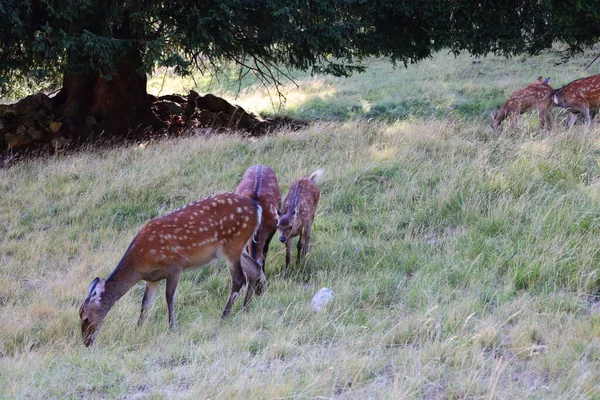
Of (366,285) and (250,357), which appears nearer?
(250,357)

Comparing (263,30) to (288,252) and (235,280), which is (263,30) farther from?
(235,280)

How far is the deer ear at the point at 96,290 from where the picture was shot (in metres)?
6.74

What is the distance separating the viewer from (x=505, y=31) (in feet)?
48.0

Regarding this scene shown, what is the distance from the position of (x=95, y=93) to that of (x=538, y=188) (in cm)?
1078

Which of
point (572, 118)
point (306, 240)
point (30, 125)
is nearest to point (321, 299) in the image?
point (306, 240)

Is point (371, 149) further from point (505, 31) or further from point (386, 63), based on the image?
point (386, 63)

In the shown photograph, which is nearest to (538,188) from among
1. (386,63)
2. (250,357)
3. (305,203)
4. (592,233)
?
(592,233)

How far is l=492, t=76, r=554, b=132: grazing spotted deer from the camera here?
40.1ft

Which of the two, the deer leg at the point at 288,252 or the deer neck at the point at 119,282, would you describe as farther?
the deer leg at the point at 288,252

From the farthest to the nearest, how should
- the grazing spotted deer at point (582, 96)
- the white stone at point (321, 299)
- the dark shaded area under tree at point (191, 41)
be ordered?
1. the dark shaded area under tree at point (191, 41)
2. the grazing spotted deer at point (582, 96)
3. the white stone at point (321, 299)


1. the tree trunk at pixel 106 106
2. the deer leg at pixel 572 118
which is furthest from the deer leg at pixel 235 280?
the tree trunk at pixel 106 106

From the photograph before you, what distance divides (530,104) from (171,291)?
8.01 meters

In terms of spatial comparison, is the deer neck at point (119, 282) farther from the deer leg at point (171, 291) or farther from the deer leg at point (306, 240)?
the deer leg at point (306, 240)

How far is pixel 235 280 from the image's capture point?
7.21 m
